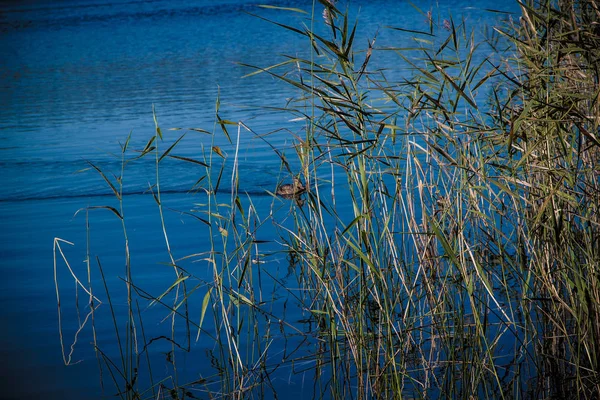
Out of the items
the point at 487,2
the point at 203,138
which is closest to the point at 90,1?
the point at 487,2

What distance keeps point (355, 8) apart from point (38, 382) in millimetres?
32143

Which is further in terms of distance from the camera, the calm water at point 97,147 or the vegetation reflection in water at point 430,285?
the calm water at point 97,147

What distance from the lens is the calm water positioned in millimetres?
4332

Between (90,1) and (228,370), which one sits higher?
(228,370)

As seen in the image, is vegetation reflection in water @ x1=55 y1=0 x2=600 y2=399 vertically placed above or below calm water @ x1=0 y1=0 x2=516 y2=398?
above

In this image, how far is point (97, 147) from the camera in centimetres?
1005

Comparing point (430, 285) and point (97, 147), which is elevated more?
point (430, 285)

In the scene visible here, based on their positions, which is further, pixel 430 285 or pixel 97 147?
pixel 97 147

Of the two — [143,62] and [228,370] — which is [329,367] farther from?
[143,62]

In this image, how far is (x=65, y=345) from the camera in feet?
13.8

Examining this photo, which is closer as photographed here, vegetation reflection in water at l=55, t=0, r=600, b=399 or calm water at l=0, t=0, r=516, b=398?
vegetation reflection in water at l=55, t=0, r=600, b=399

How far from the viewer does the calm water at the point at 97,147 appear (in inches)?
171

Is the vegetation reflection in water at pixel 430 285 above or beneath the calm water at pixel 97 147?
above

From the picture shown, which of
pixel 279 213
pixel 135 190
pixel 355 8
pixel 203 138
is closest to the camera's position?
pixel 279 213
